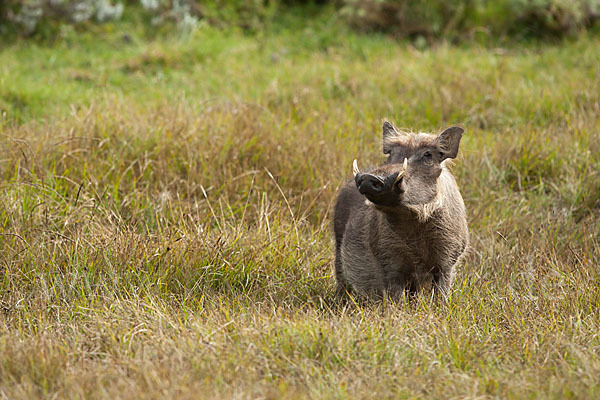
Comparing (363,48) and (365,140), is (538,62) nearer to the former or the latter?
(363,48)

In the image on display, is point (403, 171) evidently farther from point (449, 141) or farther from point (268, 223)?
point (268, 223)

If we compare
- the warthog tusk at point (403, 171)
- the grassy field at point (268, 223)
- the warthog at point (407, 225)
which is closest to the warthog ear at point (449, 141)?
the warthog at point (407, 225)

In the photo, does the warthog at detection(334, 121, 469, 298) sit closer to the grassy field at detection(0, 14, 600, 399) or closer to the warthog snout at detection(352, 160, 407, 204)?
the warthog snout at detection(352, 160, 407, 204)

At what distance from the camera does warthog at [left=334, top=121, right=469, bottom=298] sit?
3.94 m

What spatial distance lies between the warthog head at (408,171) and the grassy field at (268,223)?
60 centimetres

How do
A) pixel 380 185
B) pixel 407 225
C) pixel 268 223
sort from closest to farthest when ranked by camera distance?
pixel 380 185 → pixel 407 225 → pixel 268 223

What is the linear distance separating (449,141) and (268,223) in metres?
1.34

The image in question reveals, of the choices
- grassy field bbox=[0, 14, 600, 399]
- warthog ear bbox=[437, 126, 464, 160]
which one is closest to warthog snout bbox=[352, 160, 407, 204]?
warthog ear bbox=[437, 126, 464, 160]

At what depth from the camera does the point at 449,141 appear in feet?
13.8

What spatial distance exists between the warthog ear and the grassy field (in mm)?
789

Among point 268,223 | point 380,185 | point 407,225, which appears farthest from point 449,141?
point 268,223

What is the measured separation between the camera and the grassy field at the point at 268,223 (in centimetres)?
350

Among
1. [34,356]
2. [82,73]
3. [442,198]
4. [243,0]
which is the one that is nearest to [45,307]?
[34,356]

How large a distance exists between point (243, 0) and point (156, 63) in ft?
8.02
